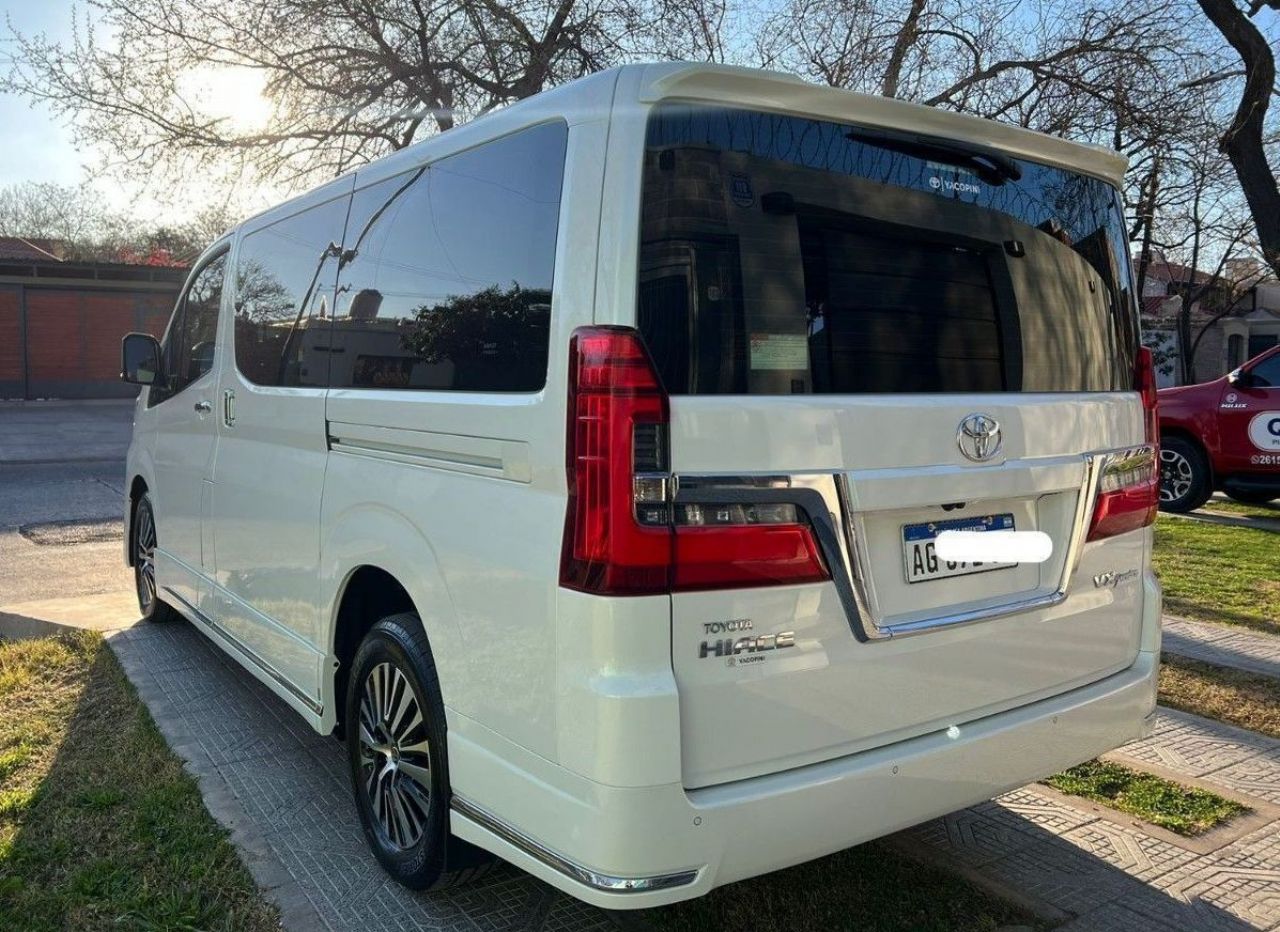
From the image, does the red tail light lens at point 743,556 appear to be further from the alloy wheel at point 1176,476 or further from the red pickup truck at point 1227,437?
the alloy wheel at point 1176,476

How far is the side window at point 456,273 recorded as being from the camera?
8.20 ft

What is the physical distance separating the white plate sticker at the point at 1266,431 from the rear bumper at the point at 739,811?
876cm

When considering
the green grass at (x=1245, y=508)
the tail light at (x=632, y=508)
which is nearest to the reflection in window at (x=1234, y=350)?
the green grass at (x=1245, y=508)

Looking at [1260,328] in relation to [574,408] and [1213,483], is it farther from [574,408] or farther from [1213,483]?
[574,408]

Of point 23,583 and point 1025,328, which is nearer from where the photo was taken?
point 1025,328

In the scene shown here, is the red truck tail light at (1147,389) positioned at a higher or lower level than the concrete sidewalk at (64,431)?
higher

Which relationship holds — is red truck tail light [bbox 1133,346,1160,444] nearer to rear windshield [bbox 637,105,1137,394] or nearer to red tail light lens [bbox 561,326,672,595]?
rear windshield [bbox 637,105,1137,394]

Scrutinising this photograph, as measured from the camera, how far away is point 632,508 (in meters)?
2.18

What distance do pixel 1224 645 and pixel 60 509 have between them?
440 inches

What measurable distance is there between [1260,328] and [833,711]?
42.8 meters

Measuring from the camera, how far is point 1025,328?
2.85 metres

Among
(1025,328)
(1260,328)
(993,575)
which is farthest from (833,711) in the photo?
(1260,328)

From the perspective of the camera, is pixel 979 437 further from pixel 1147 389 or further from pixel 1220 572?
pixel 1220 572

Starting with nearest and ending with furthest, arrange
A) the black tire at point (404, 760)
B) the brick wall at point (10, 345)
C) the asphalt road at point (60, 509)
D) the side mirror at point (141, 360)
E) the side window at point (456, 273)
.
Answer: the side window at point (456, 273), the black tire at point (404, 760), the side mirror at point (141, 360), the asphalt road at point (60, 509), the brick wall at point (10, 345)
